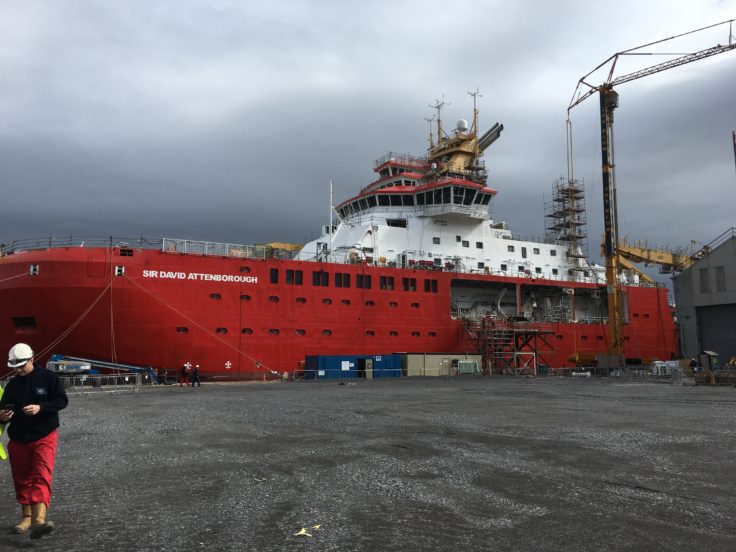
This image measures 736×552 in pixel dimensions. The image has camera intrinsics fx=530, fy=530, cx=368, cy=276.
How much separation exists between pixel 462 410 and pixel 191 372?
1589 cm

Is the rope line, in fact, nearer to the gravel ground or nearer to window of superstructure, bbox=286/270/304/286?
window of superstructure, bbox=286/270/304/286

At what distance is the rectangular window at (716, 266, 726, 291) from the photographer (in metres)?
34.7

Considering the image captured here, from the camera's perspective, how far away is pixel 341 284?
3070cm

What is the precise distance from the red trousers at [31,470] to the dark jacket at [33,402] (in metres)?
0.09

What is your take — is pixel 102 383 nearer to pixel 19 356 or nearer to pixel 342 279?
pixel 342 279

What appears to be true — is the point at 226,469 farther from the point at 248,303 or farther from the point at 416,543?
the point at 248,303

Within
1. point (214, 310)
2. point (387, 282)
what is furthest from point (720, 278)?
point (214, 310)

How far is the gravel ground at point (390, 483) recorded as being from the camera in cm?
485

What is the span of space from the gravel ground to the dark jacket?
3.14ft

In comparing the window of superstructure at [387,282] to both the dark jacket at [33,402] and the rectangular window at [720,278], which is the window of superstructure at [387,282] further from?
the dark jacket at [33,402]

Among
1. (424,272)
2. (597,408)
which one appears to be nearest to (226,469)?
(597,408)

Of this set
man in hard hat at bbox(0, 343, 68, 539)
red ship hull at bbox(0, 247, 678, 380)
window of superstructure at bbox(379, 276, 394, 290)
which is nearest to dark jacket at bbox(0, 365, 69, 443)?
man in hard hat at bbox(0, 343, 68, 539)

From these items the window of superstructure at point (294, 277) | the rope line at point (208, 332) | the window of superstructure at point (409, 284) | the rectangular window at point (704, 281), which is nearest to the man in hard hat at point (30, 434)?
the rope line at point (208, 332)

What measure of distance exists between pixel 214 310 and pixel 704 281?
105 ft
